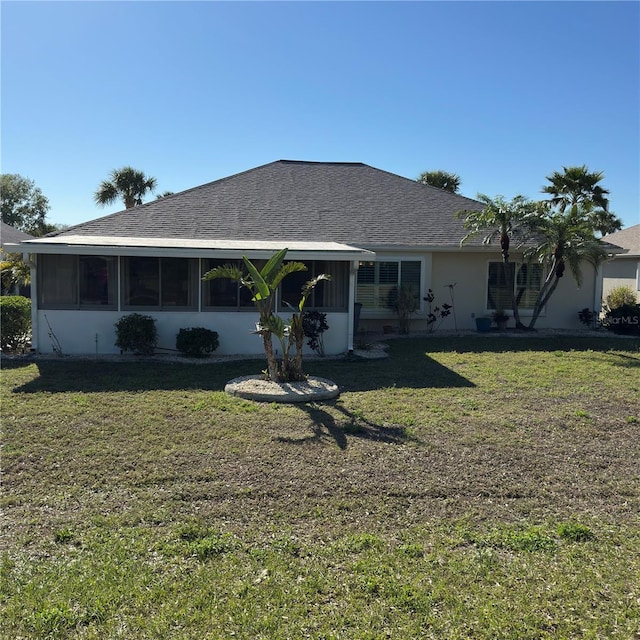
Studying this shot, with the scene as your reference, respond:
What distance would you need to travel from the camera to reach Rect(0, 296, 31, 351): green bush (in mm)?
12281

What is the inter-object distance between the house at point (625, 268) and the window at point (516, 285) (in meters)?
6.52

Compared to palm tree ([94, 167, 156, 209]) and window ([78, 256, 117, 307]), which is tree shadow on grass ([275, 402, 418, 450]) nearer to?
window ([78, 256, 117, 307])

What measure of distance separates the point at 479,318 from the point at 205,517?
13527 mm

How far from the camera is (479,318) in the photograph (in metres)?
16.7

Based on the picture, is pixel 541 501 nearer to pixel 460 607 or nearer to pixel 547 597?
pixel 547 597

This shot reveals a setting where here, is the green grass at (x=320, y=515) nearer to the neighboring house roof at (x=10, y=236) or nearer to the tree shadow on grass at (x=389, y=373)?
the tree shadow on grass at (x=389, y=373)

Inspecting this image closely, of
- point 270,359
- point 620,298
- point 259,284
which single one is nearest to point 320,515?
point 270,359

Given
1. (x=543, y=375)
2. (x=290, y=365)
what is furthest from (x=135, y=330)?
(x=543, y=375)

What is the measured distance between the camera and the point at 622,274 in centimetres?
2394

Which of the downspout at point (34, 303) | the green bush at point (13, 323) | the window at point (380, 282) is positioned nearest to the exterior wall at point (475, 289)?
the window at point (380, 282)

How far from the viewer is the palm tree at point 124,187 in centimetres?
2936

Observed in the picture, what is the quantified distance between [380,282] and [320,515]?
1249 centimetres

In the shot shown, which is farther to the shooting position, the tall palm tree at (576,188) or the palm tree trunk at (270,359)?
Result: the tall palm tree at (576,188)

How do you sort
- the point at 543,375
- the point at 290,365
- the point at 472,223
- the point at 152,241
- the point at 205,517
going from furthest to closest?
the point at 472,223, the point at 152,241, the point at 543,375, the point at 290,365, the point at 205,517
